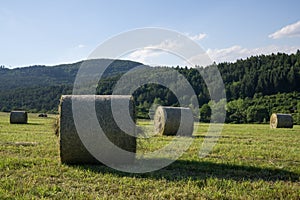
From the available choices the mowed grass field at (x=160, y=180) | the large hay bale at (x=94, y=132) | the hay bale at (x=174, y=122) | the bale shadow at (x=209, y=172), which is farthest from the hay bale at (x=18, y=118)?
the bale shadow at (x=209, y=172)

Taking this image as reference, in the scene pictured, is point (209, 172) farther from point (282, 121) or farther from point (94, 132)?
point (282, 121)

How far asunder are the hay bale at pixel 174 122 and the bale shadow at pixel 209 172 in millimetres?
9522

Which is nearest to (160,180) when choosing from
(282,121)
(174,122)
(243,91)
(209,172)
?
(209,172)

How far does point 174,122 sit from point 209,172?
35.0 feet

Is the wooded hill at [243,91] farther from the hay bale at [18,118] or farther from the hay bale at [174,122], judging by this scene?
the hay bale at [174,122]

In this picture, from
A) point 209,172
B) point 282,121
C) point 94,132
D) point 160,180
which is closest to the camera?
point 160,180

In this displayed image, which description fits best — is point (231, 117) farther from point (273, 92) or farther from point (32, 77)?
point (32, 77)

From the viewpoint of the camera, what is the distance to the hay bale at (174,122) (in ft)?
59.9

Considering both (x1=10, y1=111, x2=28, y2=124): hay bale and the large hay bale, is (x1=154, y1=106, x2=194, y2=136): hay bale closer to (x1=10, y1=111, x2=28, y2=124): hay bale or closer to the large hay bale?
the large hay bale

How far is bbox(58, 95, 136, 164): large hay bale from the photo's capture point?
328 inches

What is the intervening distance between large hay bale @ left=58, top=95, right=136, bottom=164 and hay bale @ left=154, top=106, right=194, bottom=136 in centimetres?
948

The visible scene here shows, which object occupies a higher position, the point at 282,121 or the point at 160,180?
the point at 282,121

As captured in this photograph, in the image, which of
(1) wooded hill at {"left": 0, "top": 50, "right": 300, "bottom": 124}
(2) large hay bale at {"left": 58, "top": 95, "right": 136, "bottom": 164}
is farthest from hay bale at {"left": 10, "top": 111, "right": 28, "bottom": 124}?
(2) large hay bale at {"left": 58, "top": 95, "right": 136, "bottom": 164}

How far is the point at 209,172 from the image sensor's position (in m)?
7.73
